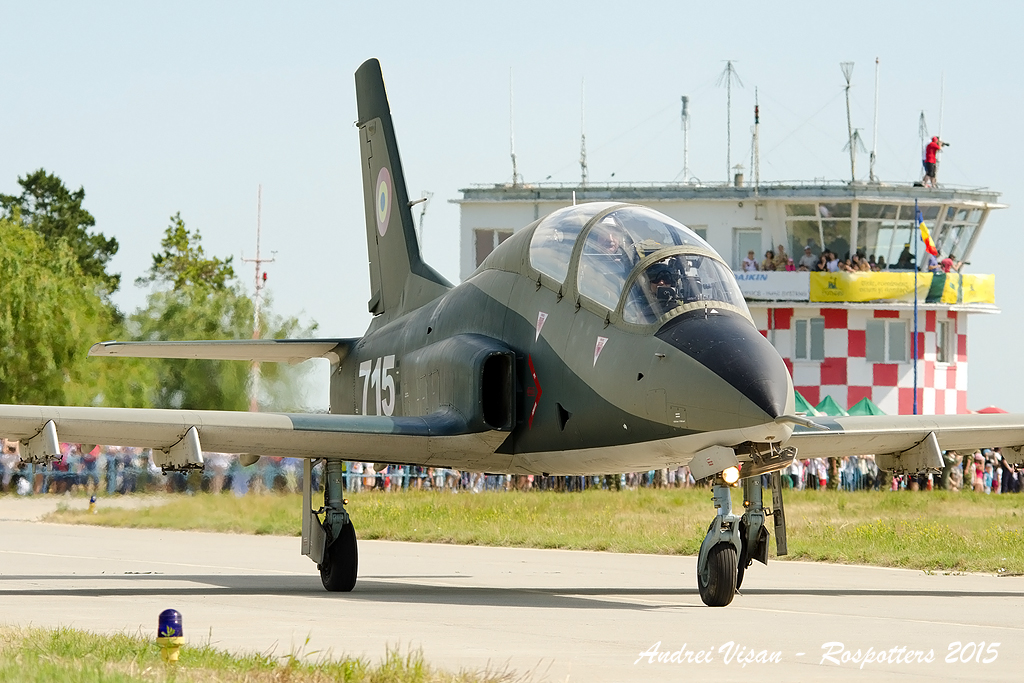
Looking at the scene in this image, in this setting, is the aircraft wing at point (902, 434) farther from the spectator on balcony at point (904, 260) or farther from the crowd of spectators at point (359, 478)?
the spectator on balcony at point (904, 260)

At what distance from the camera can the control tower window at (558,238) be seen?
40.2 ft

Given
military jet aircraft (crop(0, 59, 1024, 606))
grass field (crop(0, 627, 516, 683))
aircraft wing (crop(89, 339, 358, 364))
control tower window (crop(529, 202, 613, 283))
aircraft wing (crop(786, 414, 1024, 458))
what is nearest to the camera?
grass field (crop(0, 627, 516, 683))

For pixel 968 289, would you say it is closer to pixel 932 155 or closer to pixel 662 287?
pixel 932 155

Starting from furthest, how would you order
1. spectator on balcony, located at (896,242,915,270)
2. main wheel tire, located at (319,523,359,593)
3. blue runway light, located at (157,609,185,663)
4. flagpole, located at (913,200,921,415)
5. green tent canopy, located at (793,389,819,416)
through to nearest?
spectator on balcony, located at (896,242,915,270) < flagpole, located at (913,200,921,415) < green tent canopy, located at (793,389,819,416) < main wheel tire, located at (319,523,359,593) < blue runway light, located at (157,609,185,663)

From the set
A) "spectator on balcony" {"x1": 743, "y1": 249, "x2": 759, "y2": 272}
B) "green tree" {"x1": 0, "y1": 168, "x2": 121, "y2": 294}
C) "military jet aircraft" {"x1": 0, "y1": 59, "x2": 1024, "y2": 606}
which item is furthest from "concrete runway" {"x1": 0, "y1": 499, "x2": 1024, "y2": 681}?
"green tree" {"x1": 0, "y1": 168, "x2": 121, "y2": 294}

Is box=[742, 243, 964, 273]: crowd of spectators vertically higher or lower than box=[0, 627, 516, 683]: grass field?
higher

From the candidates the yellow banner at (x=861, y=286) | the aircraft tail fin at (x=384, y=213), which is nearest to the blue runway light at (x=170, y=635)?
the aircraft tail fin at (x=384, y=213)

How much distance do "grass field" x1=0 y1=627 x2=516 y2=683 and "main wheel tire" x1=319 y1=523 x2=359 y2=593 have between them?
17.9 ft

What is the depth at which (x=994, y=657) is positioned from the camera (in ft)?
28.0

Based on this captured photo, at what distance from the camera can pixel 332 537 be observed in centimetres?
1389

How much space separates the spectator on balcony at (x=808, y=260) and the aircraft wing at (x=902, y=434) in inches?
1379

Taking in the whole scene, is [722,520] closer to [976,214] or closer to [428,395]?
[428,395]

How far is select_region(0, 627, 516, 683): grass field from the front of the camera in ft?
22.8

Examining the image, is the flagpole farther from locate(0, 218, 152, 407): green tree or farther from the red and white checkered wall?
locate(0, 218, 152, 407): green tree
